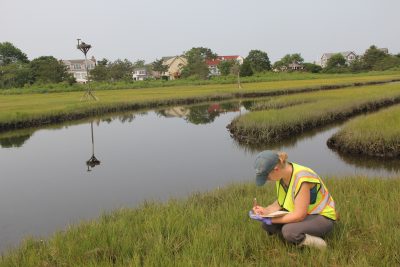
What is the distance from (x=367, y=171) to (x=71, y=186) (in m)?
6.82

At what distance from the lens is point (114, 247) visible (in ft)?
12.9

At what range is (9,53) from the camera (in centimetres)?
7219

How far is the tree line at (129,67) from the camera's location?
52519mm

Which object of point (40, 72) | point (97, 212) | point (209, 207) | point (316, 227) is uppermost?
point (40, 72)

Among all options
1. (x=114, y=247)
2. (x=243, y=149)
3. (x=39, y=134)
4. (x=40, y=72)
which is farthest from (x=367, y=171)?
(x=40, y=72)

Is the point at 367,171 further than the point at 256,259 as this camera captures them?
Yes

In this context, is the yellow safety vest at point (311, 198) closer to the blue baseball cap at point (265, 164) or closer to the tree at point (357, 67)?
the blue baseball cap at point (265, 164)

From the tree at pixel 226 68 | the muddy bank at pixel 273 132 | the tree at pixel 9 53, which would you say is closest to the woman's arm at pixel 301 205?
the muddy bank at pixel 273 132

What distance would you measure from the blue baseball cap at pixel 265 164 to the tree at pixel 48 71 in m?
52.4

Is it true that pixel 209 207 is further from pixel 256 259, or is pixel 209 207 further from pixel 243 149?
pixel 243 149

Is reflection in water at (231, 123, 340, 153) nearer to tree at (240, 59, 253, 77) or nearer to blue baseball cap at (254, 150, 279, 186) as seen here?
blue baseball cap at (254, 150, 279, 186)

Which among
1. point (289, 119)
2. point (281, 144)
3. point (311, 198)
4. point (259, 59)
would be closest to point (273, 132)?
point (281, 144)

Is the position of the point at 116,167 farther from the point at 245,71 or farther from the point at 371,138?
the point at 245,71

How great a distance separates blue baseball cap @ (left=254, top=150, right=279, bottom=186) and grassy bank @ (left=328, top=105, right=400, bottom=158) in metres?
7.69
